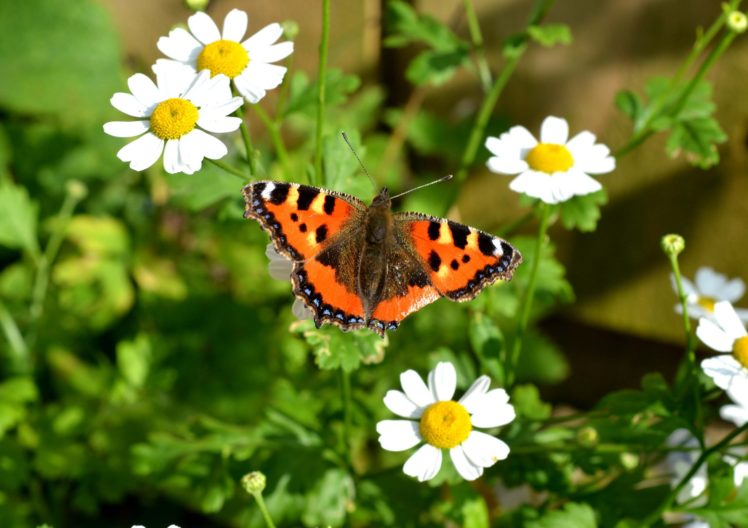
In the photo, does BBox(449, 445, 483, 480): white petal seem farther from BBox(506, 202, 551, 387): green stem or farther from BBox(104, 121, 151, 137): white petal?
BBox(104, 121, 151, 137): white petal

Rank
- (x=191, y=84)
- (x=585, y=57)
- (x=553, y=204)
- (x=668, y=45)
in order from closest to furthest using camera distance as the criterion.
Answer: (x=191, y=84)
(x=553, y=204)
(x=668, y=45)
(x=585, y=57)

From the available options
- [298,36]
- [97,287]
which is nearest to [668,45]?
[298,36]

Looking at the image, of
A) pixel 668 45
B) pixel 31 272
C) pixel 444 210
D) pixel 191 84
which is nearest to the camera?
pixel 191 84

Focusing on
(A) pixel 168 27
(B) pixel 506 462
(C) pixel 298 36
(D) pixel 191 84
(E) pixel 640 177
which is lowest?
(B) pixel 506 462

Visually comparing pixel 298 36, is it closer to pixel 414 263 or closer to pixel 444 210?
pixel 444 210

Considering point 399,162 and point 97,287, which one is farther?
point 399,162

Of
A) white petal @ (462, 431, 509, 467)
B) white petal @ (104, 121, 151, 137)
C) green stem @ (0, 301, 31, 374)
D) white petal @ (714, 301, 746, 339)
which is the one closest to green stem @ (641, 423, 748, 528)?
white petal @ (714, 301, 746, 339)
